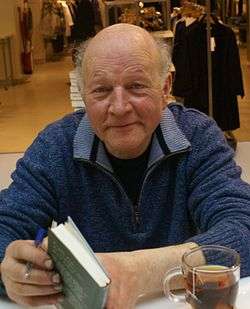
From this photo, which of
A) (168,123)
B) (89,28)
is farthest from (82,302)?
(89,28)

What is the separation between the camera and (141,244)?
5.11 feet

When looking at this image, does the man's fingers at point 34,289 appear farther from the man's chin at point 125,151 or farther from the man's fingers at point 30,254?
the man's chin at point 125,151

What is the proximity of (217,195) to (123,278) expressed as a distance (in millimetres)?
423

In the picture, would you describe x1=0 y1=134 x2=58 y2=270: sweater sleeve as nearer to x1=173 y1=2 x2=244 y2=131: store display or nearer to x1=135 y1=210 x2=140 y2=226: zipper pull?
x1=135 y1=210 x2=140 y2=226: zipper pull

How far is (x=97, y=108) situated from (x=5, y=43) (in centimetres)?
587

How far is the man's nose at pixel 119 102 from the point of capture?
1457 millimetres

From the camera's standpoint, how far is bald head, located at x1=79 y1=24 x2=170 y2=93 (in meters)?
1.47

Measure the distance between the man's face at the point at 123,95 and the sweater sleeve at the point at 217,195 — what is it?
164 mm

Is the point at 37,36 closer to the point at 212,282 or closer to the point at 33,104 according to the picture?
the point at 33,104

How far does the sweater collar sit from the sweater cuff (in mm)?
305

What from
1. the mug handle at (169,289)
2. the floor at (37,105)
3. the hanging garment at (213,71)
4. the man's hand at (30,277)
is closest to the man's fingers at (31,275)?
the man's hand at (30,277)

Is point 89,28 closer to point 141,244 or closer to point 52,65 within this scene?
point 52,65

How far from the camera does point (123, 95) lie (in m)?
1.46

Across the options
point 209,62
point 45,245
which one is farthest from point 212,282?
point 209,62
